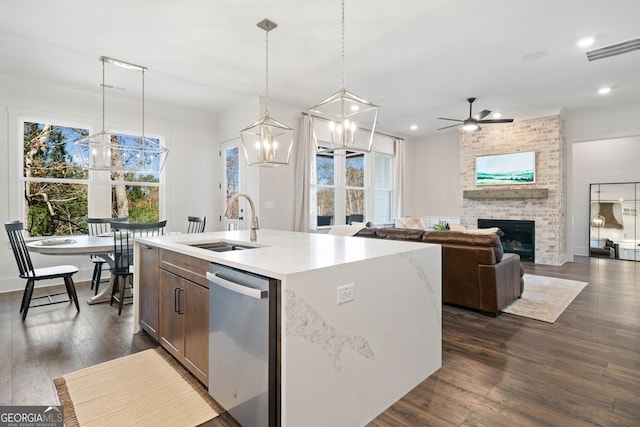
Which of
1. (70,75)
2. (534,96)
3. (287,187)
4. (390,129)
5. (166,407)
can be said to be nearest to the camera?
(166,407)

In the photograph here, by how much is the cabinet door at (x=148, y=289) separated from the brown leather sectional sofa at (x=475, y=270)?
106 inches

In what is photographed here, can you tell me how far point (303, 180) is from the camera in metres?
6.05

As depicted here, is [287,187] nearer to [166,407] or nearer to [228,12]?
[228,12]

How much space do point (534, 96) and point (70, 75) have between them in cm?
709

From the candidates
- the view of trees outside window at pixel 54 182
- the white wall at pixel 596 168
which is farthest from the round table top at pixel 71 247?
the white wall at pixel 596 168

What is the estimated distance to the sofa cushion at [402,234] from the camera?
12.9ft

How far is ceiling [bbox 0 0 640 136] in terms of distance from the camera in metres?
3.03

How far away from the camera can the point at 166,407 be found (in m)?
1.98

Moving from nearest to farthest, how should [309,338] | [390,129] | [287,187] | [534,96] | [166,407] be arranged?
[309,338] → [166,407] → [534,96] → [287,187] → [390,129]

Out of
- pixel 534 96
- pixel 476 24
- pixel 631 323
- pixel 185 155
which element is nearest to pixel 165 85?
pixel 185 155

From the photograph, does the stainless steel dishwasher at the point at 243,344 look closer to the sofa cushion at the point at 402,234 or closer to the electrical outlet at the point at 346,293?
the electrical outlet at the point at 346,293

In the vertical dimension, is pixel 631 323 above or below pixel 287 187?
below

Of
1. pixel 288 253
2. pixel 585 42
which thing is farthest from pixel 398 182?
pixel 288 253

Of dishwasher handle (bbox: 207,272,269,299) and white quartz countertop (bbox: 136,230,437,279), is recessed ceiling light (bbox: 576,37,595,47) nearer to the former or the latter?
white quartz countertop (bbox: 136,230,437,279)
